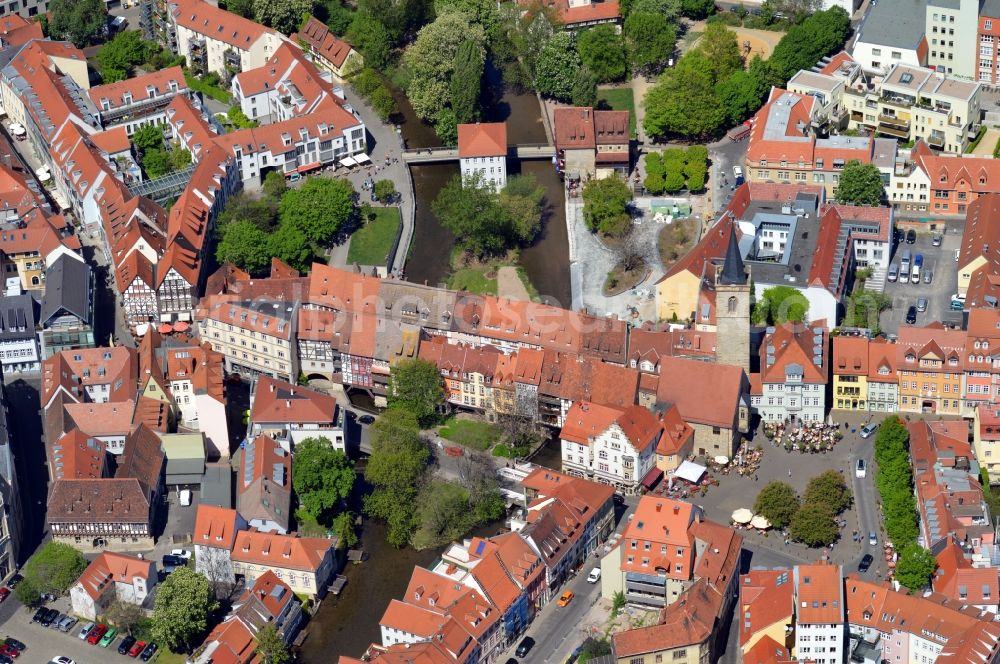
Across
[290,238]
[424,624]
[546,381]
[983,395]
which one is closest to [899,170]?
[983,395]

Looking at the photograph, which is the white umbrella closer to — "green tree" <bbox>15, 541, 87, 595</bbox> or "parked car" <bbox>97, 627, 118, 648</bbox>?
"parked car" <bbox>97, 627, 118, 648</bbox>

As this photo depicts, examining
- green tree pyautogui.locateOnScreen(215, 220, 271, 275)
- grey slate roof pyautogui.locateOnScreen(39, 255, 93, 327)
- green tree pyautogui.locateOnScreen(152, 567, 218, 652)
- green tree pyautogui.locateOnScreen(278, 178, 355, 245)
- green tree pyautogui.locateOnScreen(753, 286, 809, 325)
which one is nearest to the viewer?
green tree pyautogui.locateOnScreen(152, 567, 218, 652)

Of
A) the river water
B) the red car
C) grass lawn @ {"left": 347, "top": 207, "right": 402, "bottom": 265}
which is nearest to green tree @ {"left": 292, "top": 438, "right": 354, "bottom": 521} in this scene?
the red car

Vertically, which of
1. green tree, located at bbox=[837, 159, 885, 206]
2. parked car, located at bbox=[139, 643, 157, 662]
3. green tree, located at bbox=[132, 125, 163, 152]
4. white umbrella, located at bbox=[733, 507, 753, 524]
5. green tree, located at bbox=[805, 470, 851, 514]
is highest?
green tree, located at bbox=[132, 125, 163, 152]

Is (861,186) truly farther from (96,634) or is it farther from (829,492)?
(96,634)

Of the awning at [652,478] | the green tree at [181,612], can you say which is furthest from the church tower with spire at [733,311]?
the green tree at [181,612]

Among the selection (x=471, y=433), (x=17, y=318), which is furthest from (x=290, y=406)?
(x=17, y=318)

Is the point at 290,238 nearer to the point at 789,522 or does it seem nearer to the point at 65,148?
the point at 65,148
